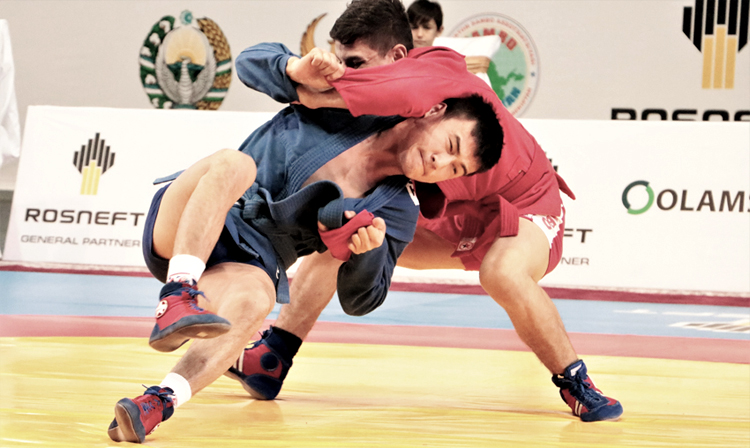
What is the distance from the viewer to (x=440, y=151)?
1955 mm

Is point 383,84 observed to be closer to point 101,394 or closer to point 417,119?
point 417,119

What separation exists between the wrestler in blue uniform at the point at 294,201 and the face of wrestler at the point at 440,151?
0.37 ft

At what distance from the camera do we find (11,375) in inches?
88.8

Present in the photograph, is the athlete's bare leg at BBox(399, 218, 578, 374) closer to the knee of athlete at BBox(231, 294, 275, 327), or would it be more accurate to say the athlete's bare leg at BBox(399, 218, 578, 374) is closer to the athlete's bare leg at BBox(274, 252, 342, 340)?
the athlete's bare leg at BBox(274, 252, 342, 340)

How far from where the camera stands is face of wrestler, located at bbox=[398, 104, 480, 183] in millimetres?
1950

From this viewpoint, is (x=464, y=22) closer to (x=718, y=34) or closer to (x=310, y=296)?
(x=718, y=34)

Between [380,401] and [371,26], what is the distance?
1.12 meters

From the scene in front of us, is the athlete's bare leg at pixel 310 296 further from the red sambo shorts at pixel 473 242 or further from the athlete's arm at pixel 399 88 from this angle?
the athlete's arm at pixel 399 88

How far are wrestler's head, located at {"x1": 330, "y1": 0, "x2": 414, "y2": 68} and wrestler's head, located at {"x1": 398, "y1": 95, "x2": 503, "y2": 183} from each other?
0.28 meters

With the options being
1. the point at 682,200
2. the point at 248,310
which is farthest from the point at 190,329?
the point at 682,200

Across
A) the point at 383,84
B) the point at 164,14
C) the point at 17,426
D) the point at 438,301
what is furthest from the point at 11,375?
the point at 164,14

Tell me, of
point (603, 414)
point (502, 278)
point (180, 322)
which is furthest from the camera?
point (502, 278)

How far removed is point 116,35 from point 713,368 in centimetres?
868

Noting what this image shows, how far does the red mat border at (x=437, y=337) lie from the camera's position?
10.6 ft
